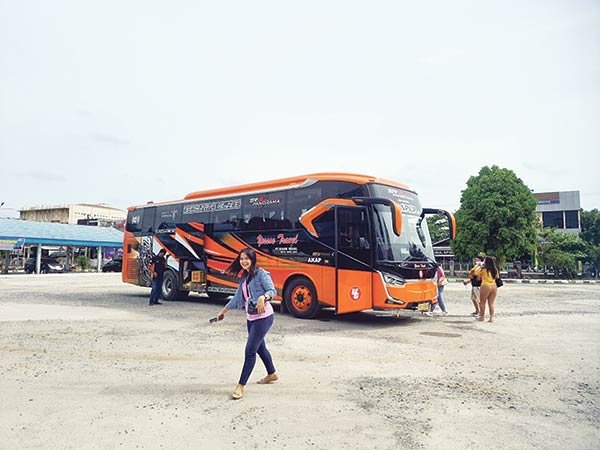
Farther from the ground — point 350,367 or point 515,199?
point 515,199

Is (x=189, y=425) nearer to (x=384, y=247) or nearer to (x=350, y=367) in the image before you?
(x=350, y=367)

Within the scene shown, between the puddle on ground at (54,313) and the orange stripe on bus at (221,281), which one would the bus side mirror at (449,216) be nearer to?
the orange stripe on bus at (221,281)

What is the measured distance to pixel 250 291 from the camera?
17.9ft

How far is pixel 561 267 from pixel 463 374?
35.5 meters

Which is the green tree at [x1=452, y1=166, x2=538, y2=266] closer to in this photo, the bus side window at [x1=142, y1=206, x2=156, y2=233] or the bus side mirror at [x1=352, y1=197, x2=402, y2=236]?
the bus side window at [x1=142, y1=206, x2=156, y2=233]

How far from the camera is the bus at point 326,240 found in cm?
1032

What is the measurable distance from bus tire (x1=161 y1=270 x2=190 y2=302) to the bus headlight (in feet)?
27.5

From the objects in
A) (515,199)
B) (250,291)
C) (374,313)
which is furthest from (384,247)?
(515,199)

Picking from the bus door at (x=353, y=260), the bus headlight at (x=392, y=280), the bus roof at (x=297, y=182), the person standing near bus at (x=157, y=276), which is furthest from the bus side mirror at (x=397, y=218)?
the person standing near bus at (x=157, y=276)

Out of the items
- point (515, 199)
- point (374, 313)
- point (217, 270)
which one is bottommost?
point (374, 313)

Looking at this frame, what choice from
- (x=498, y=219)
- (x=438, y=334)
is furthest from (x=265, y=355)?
(x=498, y=219)

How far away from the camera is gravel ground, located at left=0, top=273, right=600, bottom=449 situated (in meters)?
4.11

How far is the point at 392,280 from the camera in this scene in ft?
33.3

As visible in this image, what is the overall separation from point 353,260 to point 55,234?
41.1m
